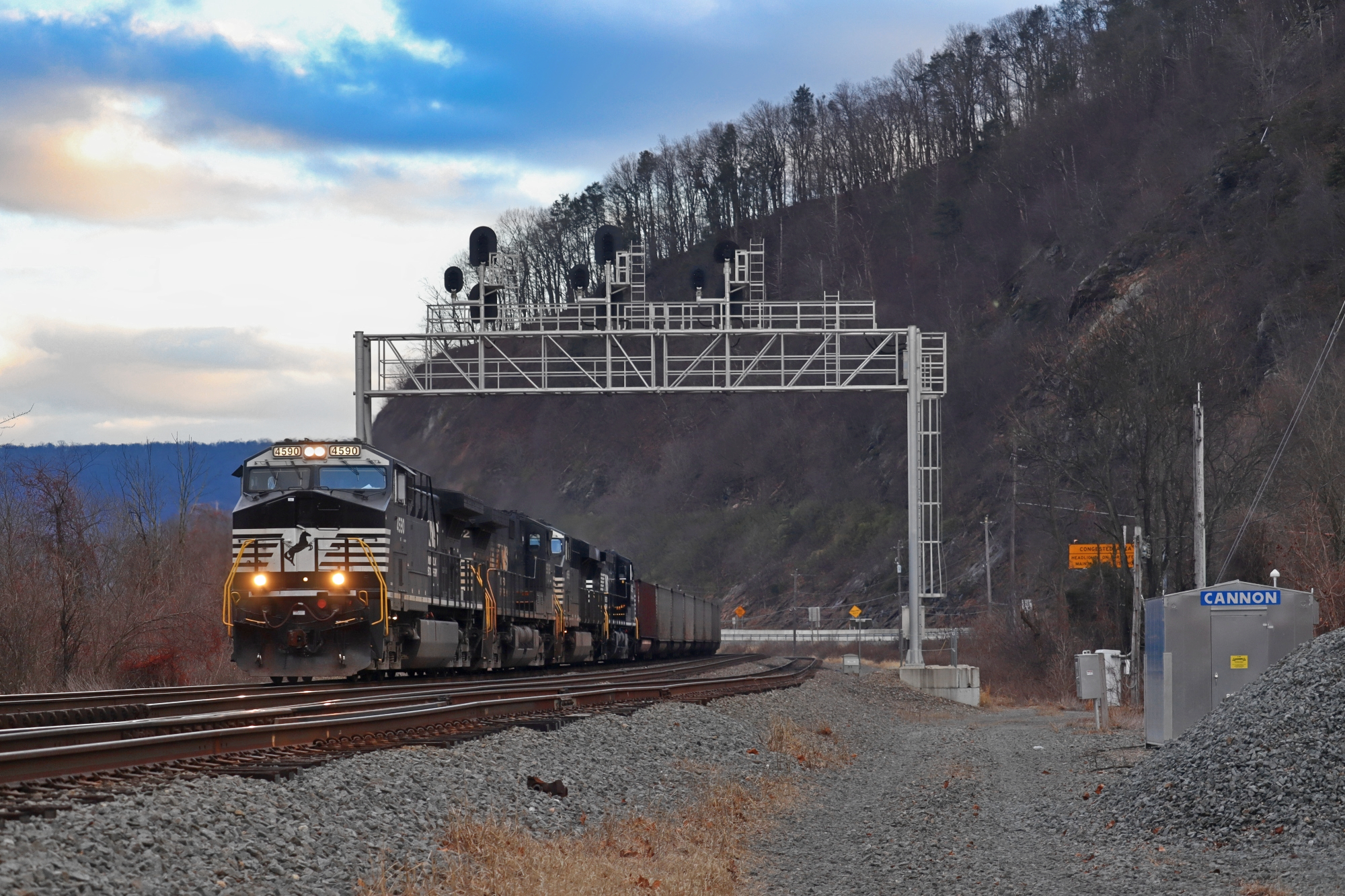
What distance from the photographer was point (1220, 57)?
81875 mm

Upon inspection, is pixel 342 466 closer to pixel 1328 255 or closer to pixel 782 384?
pixel 782 384

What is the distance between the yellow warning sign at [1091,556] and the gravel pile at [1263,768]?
30.5 m

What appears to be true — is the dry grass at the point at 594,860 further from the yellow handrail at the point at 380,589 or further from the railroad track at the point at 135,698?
the yellow handrail at the point at 380,589

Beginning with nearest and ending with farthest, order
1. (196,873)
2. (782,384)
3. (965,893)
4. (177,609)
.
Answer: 1. (196,873)
2. (965,893)
3. (177,609)
4. (782,384)

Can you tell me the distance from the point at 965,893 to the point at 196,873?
5578 millimetres

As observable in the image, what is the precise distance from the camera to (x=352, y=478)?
21.3 metres

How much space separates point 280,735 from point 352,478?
35.8 ft

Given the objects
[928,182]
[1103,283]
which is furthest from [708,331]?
[928,182]

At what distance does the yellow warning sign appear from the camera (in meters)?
43.5

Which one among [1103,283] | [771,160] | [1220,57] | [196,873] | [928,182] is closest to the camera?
[196,873]

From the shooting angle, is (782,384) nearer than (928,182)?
Yes

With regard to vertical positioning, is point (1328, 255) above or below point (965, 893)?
above

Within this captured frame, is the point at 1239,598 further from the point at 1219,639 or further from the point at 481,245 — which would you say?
the point at 481,245

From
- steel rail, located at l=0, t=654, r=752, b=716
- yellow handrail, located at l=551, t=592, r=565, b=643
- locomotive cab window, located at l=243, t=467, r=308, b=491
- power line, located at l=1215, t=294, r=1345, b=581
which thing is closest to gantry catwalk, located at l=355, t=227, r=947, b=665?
yellow handrail, located at l=551, t=592, r=565, b=643
